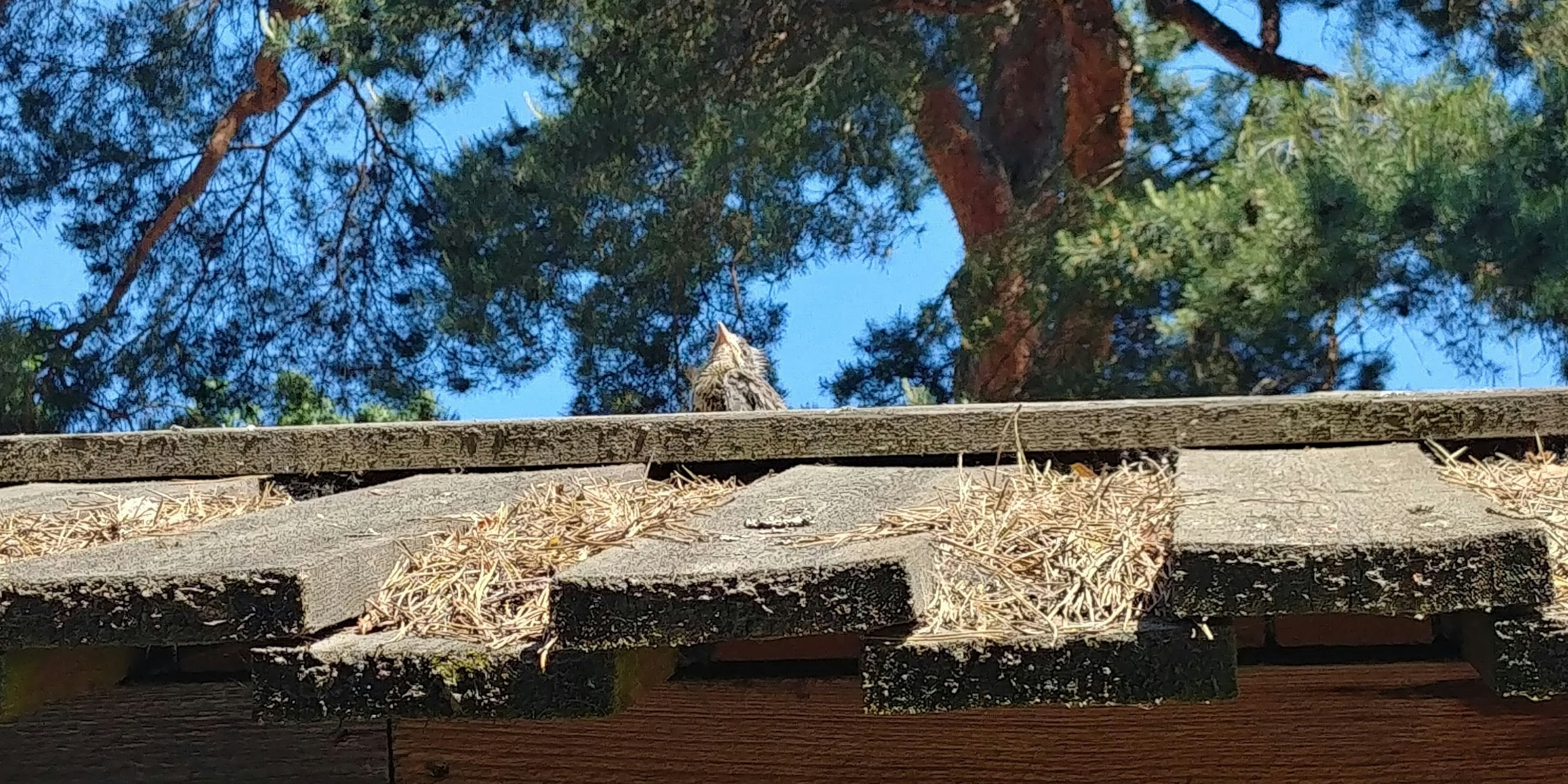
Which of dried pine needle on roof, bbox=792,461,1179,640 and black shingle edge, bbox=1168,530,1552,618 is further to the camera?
dried pine needle on roof, bbox=792,461,1179,640

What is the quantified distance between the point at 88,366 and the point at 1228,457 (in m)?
9.71

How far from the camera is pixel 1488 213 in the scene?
5.72 m

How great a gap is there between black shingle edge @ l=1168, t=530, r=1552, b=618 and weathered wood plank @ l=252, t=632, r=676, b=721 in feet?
1.63

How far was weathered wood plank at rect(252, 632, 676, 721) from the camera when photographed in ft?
4.08

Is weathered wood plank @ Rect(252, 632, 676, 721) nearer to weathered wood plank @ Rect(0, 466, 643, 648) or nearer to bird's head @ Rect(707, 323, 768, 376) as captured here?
weathered wood plank @ Rect(0, 466, 643, 648)

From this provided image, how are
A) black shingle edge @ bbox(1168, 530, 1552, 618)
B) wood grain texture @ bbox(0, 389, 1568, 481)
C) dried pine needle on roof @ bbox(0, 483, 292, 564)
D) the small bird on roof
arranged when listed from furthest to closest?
the small bird on roof, wood grain texture @ bbox(0, 389, 1568, 481), dried pine needle on roof @ bbox(0, 483, 292, 564), black shingle edge @ bbox(1168, 530, 1552, 618)

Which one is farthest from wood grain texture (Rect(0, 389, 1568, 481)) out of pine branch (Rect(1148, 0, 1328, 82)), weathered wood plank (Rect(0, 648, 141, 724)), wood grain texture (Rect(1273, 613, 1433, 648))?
pine branch (Rect(1148, 0, 1328, 82))

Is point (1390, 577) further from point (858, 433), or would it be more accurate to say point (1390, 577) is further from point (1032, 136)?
point (1032, 136)

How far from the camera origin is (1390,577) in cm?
111

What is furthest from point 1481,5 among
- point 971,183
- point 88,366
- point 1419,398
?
point 88,366

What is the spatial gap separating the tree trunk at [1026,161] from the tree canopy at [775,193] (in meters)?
0.02

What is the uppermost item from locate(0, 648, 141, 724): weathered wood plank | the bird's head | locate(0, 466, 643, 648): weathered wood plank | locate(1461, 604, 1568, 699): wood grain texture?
the bird's head

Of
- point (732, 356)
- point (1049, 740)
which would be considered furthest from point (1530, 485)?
point (732, 356)

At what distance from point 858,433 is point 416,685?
0.94m
